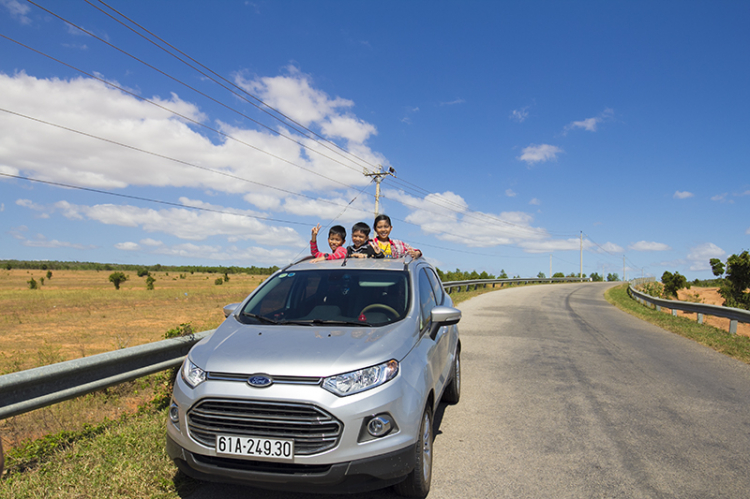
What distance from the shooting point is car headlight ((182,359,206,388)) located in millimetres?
2964

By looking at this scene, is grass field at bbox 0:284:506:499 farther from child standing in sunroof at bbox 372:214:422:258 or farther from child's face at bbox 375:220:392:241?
child's face at bbox 375:220:392:241

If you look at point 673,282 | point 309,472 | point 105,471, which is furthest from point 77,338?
point 673,282

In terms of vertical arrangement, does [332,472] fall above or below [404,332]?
below

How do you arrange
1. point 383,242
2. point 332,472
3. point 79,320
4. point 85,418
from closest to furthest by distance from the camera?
point 332,472
point 85,418
point 383,242
point 79,320

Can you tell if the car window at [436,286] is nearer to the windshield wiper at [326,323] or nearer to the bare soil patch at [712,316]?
the windshield wiper at [326,323]

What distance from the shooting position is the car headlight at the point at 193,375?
296 cm

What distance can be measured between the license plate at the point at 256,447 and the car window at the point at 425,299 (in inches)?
58.7

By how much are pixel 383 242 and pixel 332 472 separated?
4.60 m

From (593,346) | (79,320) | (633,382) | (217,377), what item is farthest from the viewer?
(79,320)

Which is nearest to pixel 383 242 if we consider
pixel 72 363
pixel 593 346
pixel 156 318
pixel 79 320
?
pixel 72 363

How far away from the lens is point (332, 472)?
2684 mm

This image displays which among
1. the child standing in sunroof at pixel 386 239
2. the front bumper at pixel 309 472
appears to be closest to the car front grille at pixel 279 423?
the front bumper at pixel 309 472

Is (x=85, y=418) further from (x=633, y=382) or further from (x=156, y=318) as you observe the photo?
(x=156, y=318)

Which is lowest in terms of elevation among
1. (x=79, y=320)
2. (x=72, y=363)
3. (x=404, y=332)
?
(x=79, y=320)
